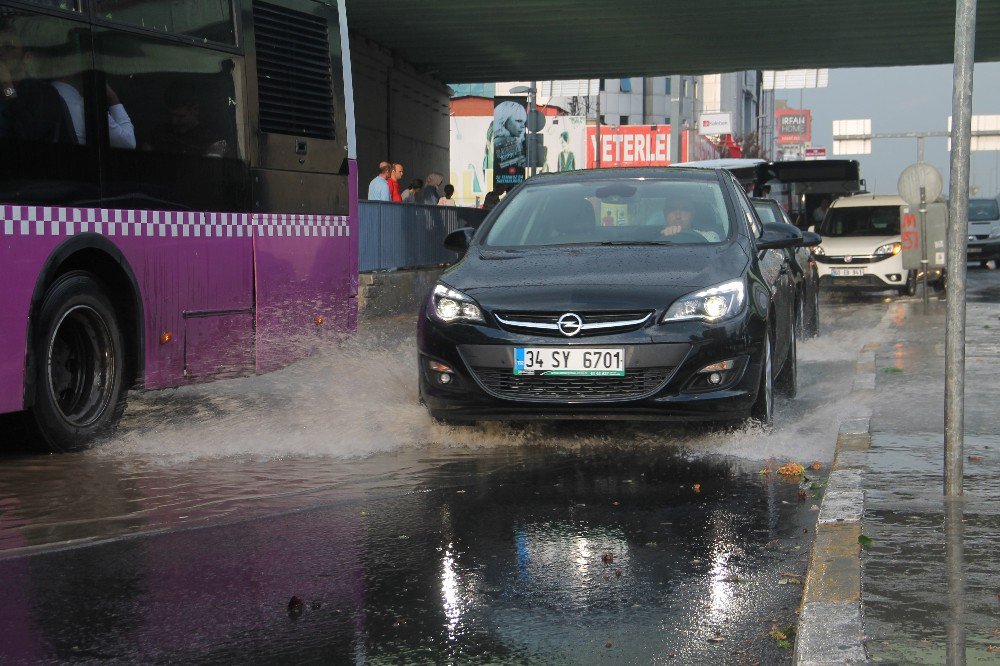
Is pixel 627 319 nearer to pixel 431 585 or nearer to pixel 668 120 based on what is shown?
pixel 431 585

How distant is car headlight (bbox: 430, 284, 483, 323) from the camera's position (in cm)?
786

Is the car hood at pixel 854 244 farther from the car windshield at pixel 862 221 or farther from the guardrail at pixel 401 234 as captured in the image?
the guardrail at pixel 401 234

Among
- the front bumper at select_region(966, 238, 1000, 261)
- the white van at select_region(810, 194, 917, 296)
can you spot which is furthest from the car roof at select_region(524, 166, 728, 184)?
the front bumper at select_region(966, 238, 1000, 261)

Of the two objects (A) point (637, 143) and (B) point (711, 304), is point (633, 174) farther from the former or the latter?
(A) point (637, 143)

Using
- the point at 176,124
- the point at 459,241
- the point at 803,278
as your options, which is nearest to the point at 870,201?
the point at 803,278

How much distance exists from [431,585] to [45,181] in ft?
12.5

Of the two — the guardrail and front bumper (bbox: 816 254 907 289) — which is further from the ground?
the guardrail

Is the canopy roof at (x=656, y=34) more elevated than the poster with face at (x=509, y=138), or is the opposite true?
the canopy roof at (x=656, y=34)

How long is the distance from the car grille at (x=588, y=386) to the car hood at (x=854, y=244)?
18.6m

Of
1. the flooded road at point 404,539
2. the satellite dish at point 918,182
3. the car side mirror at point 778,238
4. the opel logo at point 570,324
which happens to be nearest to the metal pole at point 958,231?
the flooded road at point 404,539

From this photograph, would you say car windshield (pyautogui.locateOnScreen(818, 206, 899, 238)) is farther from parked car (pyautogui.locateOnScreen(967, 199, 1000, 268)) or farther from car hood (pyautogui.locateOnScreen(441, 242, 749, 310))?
car hood (pyautogui.locateOnScreen(441, 242, 749, 310))

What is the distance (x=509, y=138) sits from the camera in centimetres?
4153

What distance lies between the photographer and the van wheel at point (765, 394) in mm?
8164

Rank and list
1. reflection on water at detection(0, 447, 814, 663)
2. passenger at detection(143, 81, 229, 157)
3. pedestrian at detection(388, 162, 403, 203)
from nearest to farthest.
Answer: reflection on water at detection(0, 447, 814, 663) → passenger at detection(143, 81, 229, 157) → pedestrian at detection(388, 162, 403, 203)
